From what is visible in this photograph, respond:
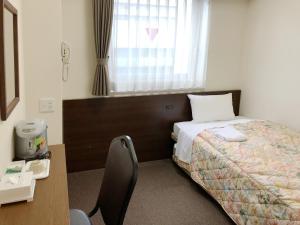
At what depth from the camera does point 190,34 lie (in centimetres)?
340

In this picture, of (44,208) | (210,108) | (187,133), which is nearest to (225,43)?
(210,108)

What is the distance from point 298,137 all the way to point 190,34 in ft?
5.49

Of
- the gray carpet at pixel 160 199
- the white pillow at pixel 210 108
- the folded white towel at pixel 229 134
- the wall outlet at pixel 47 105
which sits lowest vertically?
the gray carpet at pixel 160 199

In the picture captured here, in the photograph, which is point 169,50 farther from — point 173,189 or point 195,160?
point 173,189

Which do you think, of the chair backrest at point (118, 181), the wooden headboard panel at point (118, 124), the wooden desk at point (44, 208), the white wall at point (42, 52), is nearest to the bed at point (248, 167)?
the wooden headboard panel at point (118, 124)

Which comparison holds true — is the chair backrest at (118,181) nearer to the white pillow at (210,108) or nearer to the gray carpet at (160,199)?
the gray carpet at (160,199)

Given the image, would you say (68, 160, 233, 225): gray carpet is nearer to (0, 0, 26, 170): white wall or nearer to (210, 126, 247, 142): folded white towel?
(210, 126, 247, 142): folded white towel

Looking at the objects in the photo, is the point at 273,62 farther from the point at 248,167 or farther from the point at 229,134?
the point at 248,167

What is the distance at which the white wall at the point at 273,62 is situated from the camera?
3076 millimetres

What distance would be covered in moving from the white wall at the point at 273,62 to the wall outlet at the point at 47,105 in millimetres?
2531

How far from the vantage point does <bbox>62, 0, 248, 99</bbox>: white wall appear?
9.59 ft

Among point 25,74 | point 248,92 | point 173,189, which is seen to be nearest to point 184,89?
point 248,92

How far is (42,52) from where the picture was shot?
2.14 meters

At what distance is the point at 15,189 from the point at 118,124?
201cm
